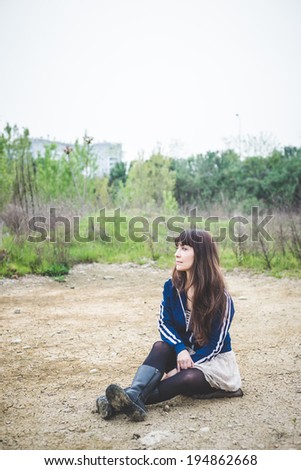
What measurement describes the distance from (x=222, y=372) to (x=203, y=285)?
56 cm

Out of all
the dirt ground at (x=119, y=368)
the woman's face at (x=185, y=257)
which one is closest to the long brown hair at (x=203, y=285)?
the woman's face at (x=185, y=257)

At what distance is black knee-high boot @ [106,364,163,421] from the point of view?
2.42 metres

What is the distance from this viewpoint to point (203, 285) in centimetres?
275

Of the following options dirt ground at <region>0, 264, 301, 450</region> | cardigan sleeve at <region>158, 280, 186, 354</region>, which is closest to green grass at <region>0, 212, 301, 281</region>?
dirt ground at <region>0, 264, 301, 450</region>

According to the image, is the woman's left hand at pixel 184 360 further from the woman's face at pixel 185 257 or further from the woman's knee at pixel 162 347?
the woman's face at pixel 185 257

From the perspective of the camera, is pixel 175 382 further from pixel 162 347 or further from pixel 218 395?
pixel 218 395

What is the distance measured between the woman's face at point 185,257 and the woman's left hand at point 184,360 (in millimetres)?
536

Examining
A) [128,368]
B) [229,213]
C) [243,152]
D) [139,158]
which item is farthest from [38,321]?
[243,152]

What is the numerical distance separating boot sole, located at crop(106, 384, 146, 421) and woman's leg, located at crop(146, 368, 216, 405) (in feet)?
0.61

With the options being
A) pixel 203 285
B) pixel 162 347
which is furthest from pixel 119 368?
pixel 203 285

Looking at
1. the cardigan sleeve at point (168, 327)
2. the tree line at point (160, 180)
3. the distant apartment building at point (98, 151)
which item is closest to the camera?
the cardigan sleeve at point (168, 327)

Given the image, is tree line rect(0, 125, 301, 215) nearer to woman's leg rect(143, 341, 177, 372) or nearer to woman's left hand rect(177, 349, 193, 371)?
woman's leg rect(143, 341, 177, 372)

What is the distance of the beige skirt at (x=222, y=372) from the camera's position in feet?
8.87
